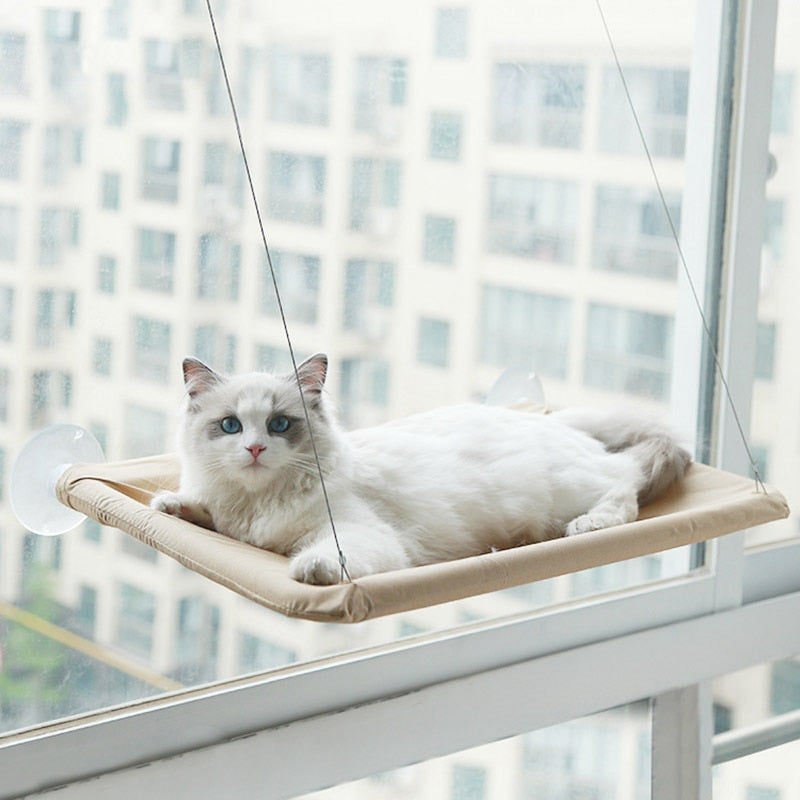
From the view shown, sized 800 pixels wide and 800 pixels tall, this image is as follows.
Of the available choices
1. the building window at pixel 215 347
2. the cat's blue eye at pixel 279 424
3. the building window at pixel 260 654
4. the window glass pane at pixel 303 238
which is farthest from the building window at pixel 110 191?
the building window at pixel 260 654

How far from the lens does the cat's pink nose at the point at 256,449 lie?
1222 mm

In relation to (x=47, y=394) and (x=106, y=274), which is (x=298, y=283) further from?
(x=47, y=394)

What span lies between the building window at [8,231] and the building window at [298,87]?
17.0 inches

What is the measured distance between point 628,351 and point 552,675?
0.67 meters

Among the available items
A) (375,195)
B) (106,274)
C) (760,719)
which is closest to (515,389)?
(375,195)

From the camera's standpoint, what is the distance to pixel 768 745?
93.0 inches

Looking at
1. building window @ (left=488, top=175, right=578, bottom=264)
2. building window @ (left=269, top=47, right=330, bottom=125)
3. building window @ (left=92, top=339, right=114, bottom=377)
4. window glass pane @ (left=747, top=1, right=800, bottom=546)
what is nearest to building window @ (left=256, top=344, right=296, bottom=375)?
building window @ (left=92, top=339, right=114, bottom=377)

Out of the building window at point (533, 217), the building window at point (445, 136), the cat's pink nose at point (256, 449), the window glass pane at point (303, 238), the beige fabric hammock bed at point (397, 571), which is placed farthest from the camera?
the building window at point (533, 217)

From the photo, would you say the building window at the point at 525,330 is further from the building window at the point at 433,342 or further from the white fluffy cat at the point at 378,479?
the white fluffy cat at the point at 378,479

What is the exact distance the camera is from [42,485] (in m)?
1.50

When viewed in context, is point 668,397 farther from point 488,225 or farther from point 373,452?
point 373,452

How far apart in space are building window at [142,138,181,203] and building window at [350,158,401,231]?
31cm

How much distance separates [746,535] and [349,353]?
3.11ft

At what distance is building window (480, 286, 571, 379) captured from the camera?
6.79ft
